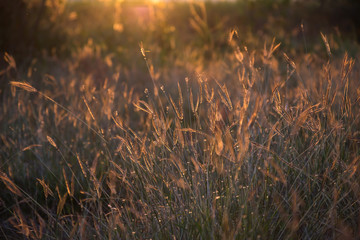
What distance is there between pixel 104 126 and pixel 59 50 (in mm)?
3260

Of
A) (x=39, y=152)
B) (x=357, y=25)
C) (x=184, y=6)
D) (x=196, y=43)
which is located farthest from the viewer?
(x=184, y=6)

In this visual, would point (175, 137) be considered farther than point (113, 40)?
No

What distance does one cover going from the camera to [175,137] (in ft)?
4.90

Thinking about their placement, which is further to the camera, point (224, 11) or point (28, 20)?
point (224, 11)

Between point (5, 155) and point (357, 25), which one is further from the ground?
point (5, 155)

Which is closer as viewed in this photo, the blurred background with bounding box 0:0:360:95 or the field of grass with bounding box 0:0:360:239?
the field of grass with bounding box 0:0:360:239

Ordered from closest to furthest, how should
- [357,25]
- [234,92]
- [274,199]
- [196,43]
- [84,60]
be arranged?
[274,199] → [234,92] → [84,60] → [196,43] → [357,25]

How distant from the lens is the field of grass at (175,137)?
1284mm

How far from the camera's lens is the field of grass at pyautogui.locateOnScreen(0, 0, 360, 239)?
1284mm

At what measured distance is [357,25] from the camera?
306 inches

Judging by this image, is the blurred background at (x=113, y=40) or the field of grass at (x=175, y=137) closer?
the field of grass at (x=175, y=137)

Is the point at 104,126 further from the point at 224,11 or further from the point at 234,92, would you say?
the point at 224,11

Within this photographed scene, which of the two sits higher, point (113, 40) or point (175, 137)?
point (175, 137)

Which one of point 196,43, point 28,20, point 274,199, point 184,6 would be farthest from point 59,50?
point 184,6
